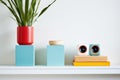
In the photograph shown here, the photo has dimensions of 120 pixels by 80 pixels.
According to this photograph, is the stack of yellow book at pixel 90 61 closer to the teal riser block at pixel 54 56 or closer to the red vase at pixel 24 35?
the teal riser block at pixel 54 56

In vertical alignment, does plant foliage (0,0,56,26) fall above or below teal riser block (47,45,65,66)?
above

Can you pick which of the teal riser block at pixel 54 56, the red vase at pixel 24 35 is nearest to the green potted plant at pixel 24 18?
the red vase at pixel 24 35

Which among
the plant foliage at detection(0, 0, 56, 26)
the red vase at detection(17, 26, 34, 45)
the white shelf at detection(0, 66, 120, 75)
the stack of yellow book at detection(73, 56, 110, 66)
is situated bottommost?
the white shelf at detection(0, 66, 120, 75)

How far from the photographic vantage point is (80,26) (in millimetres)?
1267

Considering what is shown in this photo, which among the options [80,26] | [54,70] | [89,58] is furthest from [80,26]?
[54,70]

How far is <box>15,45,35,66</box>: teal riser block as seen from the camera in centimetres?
113

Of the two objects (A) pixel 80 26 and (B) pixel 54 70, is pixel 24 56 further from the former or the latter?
(A) pixel 80 26

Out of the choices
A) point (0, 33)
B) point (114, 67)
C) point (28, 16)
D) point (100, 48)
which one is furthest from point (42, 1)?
point (114, 67)

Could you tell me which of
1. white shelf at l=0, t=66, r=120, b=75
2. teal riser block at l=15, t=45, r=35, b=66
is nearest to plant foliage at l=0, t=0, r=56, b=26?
teal riser block at l=15, t=45, r=35, b=66

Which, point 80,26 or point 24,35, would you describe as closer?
point 24,35

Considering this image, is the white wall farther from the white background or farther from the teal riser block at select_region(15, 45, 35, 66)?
the teal riser block at select_region(15, 45, 35, 66)

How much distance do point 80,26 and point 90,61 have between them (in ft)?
0.74

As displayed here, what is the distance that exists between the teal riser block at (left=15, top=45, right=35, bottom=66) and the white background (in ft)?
0.37

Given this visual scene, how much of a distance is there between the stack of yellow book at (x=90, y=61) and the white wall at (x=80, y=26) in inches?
4.4
